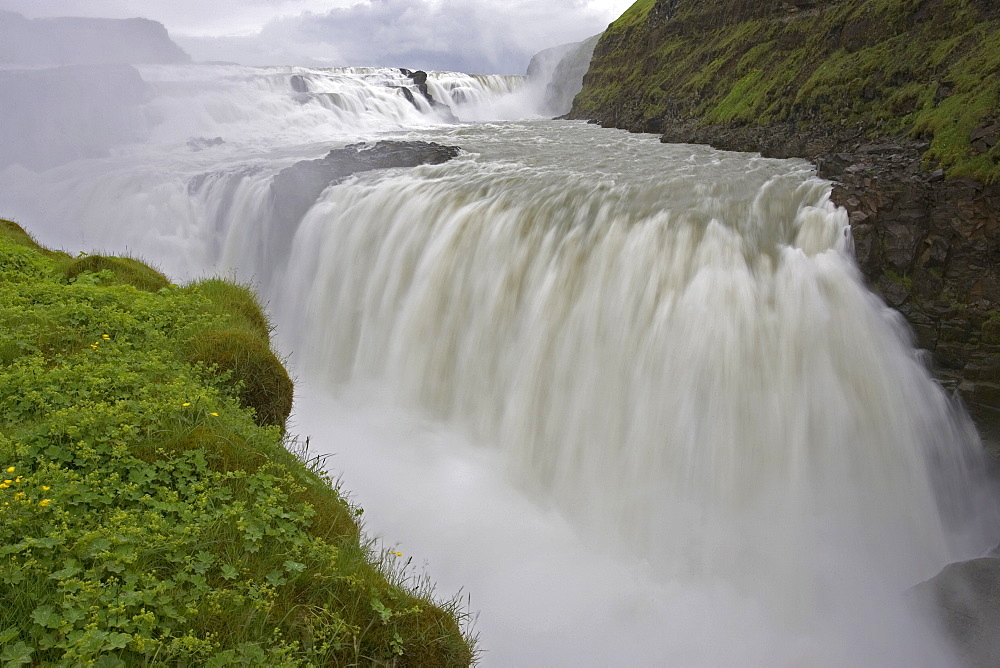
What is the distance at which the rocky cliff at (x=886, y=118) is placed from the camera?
791 cm

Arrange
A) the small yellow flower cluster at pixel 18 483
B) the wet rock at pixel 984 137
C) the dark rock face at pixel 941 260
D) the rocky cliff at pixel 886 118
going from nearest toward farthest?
the small yellow flower cluster at pixel 18 483 < the dark rock face at pixel 941 260 < the rocky cliff at pixel 886 118 < the wet rock at pixel 984 137

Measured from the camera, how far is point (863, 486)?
709 cm

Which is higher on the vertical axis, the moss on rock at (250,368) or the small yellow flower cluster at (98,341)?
the moss on rock at (250,368)

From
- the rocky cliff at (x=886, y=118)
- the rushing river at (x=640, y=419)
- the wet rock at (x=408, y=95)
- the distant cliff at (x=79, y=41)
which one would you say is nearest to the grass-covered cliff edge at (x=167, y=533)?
the rushing river at (x=640, y=419)

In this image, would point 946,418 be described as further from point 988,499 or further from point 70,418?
point 70,418

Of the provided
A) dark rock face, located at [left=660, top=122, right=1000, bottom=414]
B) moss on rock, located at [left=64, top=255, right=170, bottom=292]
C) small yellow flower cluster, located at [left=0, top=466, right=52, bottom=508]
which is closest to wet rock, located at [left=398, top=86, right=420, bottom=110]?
dark rock face, located at [left=660, top=122, right=1000, bottom=414]

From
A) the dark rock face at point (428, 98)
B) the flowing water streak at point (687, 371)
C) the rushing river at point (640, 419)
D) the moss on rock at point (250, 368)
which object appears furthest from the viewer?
the dark rock face at point (428, 98)

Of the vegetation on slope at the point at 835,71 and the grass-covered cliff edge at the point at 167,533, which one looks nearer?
the grass-covered cliff edge at the point at 167,533

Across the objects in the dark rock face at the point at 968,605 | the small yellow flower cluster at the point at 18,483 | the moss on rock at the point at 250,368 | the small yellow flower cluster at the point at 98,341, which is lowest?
the small yellow flower cluster at the point at 18,483

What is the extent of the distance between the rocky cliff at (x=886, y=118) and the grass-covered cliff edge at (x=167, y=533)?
23.6ft

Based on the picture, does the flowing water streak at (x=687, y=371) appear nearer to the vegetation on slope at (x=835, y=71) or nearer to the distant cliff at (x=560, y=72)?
the vegetation on slope at (x=835, y=71)

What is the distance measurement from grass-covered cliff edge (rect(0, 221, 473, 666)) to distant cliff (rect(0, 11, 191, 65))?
46617 millimetres

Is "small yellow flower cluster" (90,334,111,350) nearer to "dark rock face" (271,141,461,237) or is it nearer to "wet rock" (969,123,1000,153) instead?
"dark rock face" (271,141,461,237)

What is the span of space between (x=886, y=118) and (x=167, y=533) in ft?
47.2
